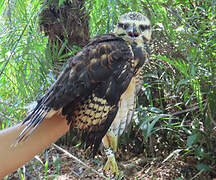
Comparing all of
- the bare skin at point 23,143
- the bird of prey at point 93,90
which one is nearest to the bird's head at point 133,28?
the bird of prey at point 93,90

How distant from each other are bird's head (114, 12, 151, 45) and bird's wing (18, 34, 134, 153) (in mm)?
155

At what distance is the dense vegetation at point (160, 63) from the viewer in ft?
5.23

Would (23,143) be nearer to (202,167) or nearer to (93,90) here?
(93,90)

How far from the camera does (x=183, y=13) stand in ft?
6.30

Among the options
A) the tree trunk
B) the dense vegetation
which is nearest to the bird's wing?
the dense vegetation

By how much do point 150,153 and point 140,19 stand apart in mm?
1283

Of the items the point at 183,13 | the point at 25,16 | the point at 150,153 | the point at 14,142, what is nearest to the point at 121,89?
the point at 14,142

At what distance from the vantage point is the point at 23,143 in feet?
3.82

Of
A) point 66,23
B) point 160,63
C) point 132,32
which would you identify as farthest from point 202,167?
point 66,23

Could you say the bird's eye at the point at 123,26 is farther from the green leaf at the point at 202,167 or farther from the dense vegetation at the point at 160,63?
the green leaf at the point at 202,167

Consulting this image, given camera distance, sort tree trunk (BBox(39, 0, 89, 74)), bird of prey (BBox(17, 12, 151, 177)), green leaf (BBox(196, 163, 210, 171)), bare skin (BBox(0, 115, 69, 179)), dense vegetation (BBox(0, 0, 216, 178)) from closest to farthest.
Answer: bird of prey (BBox(17, 12, 151, 177)), bare skin (BBox(0, 115, 69, 179)), dense vegetation (BBox(0, 0, 216, 178)), green leaf (BBox(196, 163, 210, 171)), tree trunk (BBox(39, 0, 89, 74))

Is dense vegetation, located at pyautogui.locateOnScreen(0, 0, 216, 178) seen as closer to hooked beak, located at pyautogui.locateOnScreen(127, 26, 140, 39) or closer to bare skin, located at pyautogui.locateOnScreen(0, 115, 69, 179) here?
hooked beak, located at pyautogui.locateOnScreen(127, 26, 140, 39)

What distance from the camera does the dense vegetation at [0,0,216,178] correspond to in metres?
1.59

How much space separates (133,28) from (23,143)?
68cm
